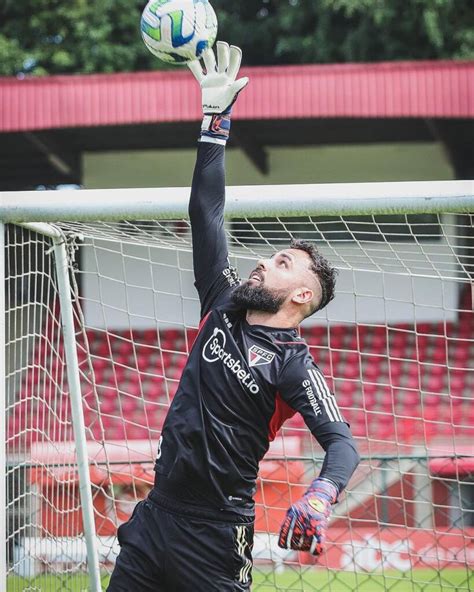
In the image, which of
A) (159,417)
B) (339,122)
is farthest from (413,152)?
(159,417)

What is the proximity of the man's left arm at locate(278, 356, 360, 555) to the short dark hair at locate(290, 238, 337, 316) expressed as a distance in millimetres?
327

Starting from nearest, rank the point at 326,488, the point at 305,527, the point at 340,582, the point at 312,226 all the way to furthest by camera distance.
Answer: the point at 305,527 → the point at 326,488 → the point at 340,582 → the point at 312,226

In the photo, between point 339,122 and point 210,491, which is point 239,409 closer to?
point 210,491

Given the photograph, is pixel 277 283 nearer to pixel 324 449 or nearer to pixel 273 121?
pixel 324 449

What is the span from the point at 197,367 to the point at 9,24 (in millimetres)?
Answer: 15663

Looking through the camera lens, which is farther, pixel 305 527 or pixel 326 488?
pixel 326 488

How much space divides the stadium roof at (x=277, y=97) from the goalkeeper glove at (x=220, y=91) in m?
6.65

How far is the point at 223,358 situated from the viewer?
3.01 meters

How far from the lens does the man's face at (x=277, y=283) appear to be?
3049 mm

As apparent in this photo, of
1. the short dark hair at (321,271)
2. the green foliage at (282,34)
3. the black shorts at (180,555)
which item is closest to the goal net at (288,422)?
the short dark hair at (321,271)

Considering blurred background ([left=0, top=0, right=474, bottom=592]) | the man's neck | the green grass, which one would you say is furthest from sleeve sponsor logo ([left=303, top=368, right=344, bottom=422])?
blurred background ([left=0, top=0, right=474, bottom=592])

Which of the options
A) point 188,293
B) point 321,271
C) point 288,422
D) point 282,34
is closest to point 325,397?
point 321,271

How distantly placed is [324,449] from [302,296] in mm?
568

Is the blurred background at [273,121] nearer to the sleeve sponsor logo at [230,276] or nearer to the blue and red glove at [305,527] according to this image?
the sleeve sponsor logo at [230,276]
